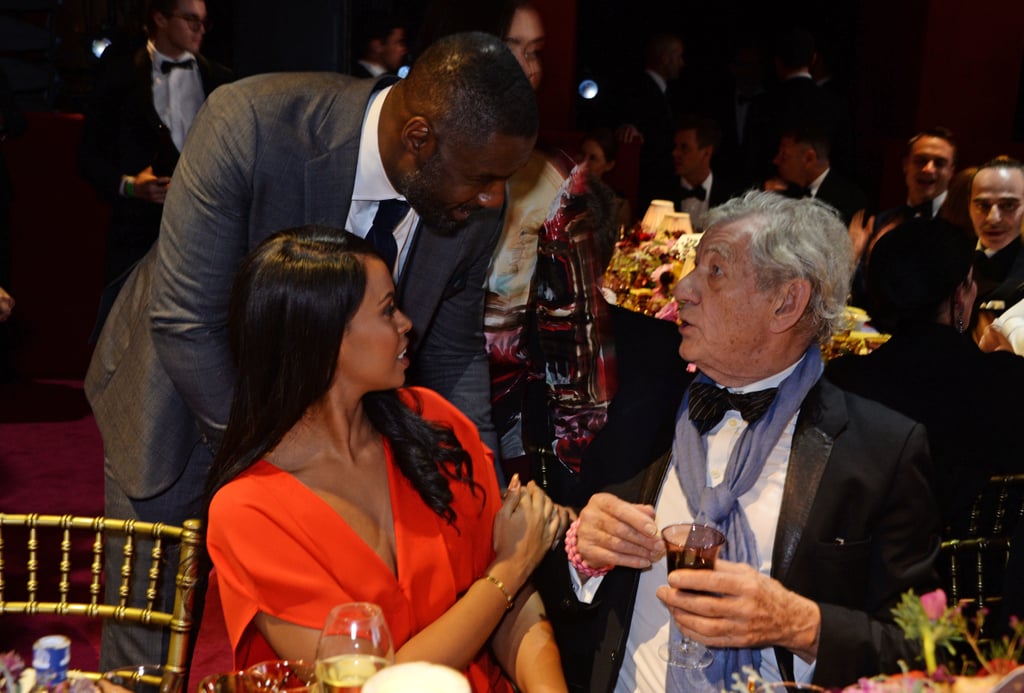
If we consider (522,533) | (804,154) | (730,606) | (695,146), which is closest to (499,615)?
(522,533)

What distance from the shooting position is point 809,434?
2199mm

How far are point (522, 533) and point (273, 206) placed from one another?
815 millimetres

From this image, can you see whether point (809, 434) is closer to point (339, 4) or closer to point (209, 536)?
point (209, 536)

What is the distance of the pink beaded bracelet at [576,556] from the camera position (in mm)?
2230

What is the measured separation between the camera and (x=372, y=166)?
235 centimetres

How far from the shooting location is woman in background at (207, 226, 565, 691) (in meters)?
1.90

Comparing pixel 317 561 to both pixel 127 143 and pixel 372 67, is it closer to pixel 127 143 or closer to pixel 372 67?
pixel 127 143

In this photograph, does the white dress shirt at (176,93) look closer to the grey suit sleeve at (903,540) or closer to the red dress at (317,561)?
the red dress at (317,561)

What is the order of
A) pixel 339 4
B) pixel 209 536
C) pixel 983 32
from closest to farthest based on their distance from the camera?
1. pixel 209 536
2. pixel 339 4
3. pixel 983 32

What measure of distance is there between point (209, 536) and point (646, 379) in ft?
3.34

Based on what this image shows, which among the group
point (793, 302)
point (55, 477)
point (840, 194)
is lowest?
point (55, 477)

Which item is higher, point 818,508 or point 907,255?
point 907,255

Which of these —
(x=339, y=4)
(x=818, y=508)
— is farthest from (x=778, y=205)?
(x=339, y=4)

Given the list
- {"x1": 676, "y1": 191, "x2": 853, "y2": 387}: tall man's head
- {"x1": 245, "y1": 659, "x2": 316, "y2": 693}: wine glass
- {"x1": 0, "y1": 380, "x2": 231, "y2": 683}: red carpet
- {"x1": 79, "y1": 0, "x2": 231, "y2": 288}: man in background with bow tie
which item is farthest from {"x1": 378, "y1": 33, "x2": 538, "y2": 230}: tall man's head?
{"x1": 79, "y1": 0, "x2": 231, "y2": 288}: man in background with bow tie
